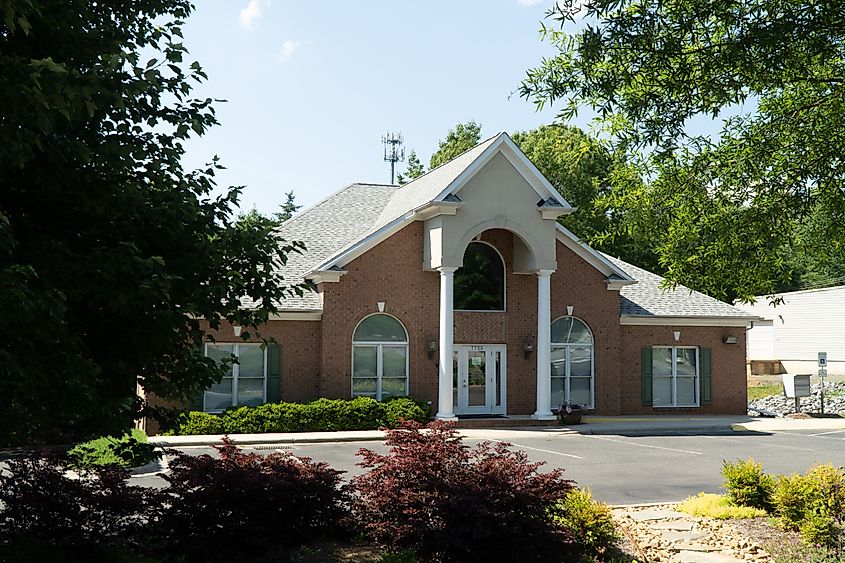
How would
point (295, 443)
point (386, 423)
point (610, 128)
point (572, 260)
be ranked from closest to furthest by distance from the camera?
point (610, 128) < point (295, 443) < point (386, 423) < point (572, 260)

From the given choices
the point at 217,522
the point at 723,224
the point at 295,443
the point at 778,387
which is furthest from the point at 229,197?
the point at 778,387

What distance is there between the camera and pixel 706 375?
30.1 metres

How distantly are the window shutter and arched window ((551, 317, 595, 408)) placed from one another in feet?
14.6

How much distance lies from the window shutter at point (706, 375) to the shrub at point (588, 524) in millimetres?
22112

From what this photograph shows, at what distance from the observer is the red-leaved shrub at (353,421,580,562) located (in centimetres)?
817

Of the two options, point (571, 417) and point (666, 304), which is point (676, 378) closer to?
point (666, 304)

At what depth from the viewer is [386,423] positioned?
24.7 meters

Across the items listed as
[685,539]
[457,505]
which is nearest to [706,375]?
[685,539]

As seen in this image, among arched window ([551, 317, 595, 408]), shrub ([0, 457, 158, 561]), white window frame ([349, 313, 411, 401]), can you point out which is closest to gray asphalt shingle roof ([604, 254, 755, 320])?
arched window ([551, 317, 595, 408])

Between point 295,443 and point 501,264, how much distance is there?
917 centimetres

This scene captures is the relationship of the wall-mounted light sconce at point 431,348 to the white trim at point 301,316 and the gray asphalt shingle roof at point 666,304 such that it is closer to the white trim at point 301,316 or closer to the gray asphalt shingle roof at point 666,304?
the white trim at point 301,316

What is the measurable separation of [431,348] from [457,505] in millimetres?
17961

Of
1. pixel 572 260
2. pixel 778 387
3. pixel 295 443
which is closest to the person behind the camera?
pixel 295 443

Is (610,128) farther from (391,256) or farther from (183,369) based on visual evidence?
(391,256)
